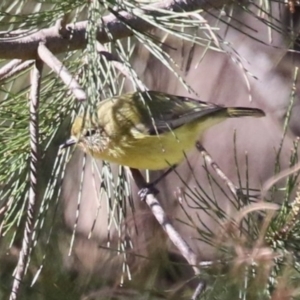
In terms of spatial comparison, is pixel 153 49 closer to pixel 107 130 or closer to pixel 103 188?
pixel 103 188

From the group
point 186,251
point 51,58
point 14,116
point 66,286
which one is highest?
point 51,58

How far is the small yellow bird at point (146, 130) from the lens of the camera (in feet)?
4.66

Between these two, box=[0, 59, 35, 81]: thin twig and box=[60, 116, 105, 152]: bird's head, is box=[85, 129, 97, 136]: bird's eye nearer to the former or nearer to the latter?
box=[60, 116, 105, 152]: bird's head

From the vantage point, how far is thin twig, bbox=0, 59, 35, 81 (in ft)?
3.78

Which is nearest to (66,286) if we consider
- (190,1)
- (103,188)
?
(103,188)

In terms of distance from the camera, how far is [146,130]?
149 cm

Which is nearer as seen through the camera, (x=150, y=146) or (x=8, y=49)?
(x=8, y=49)

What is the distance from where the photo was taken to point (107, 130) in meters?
1.46

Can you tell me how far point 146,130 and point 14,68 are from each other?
383mm

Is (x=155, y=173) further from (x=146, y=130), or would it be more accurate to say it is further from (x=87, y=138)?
(x=87, y=138)

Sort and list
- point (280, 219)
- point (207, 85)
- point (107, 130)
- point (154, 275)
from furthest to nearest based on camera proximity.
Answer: point (207, 85)
point (107, 130)
point (154, 275)
point (280, 219)

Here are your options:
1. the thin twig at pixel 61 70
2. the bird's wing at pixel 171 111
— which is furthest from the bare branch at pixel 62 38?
the bird's wing at pixel 171 111

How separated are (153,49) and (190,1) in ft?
0.26

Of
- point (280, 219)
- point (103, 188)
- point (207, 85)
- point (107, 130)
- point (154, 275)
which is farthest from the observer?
point (207, 85)
